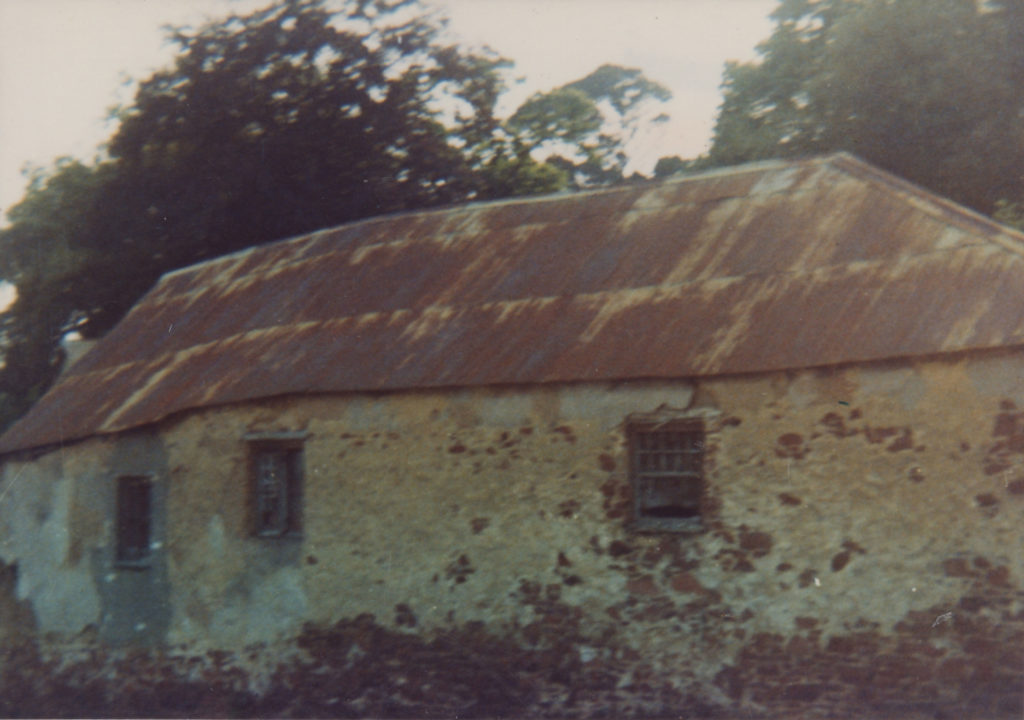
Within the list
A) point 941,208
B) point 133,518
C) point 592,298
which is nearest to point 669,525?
point 592,298

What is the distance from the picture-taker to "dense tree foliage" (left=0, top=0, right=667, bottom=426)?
87.4ft

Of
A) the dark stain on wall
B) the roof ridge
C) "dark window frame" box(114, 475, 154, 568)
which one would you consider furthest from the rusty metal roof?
"dark window frame" box(114, 475, 154, 568)

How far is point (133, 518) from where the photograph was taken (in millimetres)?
15047

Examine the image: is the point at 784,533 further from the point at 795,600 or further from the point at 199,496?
the point at 199,496

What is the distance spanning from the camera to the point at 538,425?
1134 centimetres

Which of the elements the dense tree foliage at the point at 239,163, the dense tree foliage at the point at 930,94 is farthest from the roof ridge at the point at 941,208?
the dense tree foliage at the point at 239,163

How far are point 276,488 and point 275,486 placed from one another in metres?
0.03

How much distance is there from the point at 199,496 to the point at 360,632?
9.89 feet

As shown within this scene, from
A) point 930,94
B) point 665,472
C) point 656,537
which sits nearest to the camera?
point 656,537

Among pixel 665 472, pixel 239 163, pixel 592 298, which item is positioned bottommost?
pixel 665 472

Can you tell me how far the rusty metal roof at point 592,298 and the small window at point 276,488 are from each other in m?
0.74

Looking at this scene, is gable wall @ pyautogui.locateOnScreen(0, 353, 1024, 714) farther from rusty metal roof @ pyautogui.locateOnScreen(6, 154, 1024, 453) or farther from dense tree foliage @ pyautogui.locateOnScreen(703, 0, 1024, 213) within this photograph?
dense tree foliage @ pyautogui.locateOnScreen(703, 0, 1024, 213)

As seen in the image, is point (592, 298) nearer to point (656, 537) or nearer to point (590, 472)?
point (590, 472)

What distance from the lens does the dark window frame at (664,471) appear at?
1080 cm
